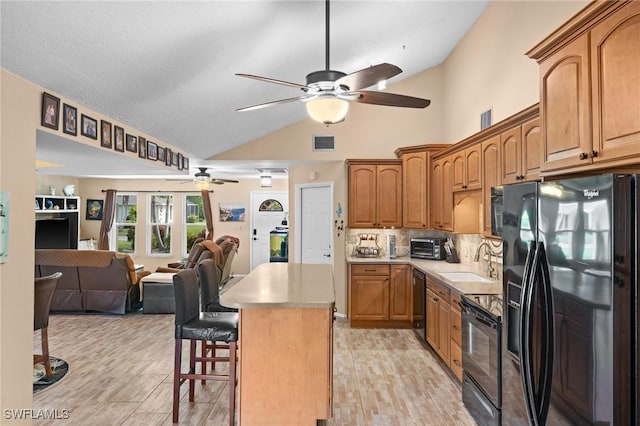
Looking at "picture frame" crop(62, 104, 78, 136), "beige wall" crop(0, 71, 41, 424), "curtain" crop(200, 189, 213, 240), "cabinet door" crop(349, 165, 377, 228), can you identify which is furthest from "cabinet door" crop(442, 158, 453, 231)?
"curtain" crop(200, 189, 213, 240)

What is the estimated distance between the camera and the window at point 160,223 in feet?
31.6

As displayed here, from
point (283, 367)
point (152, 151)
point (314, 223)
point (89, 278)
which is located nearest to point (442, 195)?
point (314, 223)

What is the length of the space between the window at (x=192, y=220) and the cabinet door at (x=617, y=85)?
901cm

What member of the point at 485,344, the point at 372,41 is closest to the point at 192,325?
the point at 485,344

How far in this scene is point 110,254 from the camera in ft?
18.1

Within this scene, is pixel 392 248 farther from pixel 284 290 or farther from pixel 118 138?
pixel 118 138

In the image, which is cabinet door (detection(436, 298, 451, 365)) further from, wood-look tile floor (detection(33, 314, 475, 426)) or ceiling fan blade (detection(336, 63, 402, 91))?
ceiling fan blade (detection(336, 63, 402, 91))

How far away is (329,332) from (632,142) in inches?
75.8

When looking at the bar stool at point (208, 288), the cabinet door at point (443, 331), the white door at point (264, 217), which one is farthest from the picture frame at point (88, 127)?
the white door at point (264, 217)

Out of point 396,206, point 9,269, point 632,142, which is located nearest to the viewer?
point 632,142

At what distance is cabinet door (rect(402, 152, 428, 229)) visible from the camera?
5.20 m

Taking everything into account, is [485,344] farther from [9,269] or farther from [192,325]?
[9,269]

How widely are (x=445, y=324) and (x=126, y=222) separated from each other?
8.60 m

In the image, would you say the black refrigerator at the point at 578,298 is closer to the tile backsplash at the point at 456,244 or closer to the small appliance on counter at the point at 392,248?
the tile backsplash at the point at 456,244
